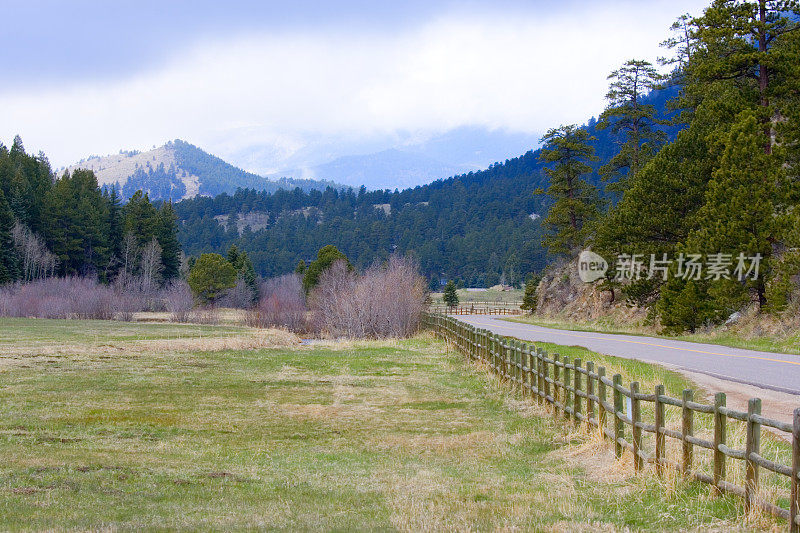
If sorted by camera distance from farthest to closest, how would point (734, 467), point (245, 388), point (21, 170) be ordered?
point (21, 170), point (245, 388), point (734, 467)

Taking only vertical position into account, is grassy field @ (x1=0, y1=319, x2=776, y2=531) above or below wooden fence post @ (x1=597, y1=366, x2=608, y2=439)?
below

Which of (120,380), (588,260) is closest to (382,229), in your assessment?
(588,260)

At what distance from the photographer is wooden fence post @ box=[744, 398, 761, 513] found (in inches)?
285

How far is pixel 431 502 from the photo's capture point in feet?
29.6

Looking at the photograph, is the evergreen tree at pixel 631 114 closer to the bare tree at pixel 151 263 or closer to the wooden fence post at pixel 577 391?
the wooden fence post at pixel 577 391

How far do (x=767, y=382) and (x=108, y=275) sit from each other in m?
106

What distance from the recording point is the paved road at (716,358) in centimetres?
1701

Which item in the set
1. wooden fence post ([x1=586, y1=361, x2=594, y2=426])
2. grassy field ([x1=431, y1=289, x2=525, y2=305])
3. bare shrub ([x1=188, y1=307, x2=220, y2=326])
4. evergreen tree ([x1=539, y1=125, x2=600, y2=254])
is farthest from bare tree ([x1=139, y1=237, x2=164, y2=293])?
wooden fence post ([x1=586, y1=361, x2=594, y2=426])

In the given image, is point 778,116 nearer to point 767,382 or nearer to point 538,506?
point 767,382

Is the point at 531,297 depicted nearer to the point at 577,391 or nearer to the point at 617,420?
the point at 577,391

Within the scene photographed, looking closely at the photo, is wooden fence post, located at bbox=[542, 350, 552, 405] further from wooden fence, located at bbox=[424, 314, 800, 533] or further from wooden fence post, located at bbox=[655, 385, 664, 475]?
wooden fence post, located at bbox=[655, 385, 664, 475]

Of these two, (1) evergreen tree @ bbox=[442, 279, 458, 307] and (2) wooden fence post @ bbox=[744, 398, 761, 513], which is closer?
(2) wooden fence post @ bbox=[744, 398, 761, 513]

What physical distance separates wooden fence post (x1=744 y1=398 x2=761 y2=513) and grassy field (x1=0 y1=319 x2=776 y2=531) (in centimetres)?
35

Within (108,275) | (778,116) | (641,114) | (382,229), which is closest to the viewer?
(778,116)
